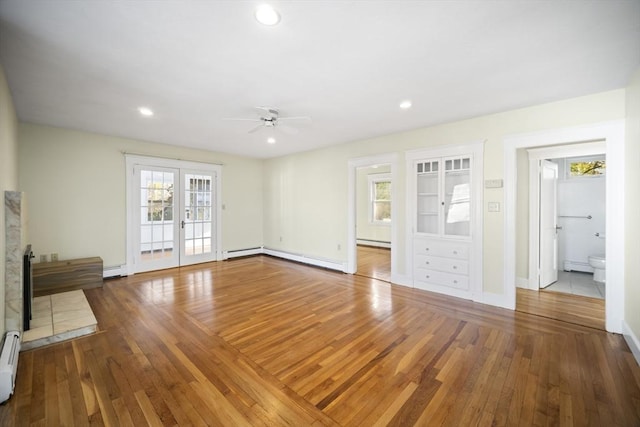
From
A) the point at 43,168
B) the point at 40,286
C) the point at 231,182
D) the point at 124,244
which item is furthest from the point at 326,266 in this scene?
the point at 43,168

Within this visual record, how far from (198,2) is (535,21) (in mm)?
2268

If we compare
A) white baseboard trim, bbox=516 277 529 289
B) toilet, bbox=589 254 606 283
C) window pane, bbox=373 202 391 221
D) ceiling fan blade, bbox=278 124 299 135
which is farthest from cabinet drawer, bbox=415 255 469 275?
window pane, bbox=373 202 391 221

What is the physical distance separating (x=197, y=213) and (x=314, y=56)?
493 cm

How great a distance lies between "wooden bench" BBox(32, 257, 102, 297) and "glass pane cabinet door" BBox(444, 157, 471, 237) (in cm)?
574

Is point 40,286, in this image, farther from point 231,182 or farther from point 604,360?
point 604,360

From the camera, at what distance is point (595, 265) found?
14.9 feet

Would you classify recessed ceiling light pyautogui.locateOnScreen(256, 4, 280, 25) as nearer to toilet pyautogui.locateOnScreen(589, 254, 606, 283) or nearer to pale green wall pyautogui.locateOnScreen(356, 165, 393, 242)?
toilet pyautogui.locateOnScreen(589, 254, 606, 283)

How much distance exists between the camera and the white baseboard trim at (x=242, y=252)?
21.8 feet

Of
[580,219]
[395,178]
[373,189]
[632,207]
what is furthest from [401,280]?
[373,189]

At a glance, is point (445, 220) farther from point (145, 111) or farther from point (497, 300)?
point (145, 111)

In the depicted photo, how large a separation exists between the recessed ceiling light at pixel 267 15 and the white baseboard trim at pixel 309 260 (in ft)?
14.5

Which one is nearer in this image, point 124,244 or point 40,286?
point 40,286

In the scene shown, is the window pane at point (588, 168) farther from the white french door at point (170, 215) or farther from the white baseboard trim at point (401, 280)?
the white french door at point (170, 215)

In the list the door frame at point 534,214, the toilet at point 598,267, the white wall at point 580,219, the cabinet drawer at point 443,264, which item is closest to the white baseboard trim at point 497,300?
the cabinet drawer at point 443,264
